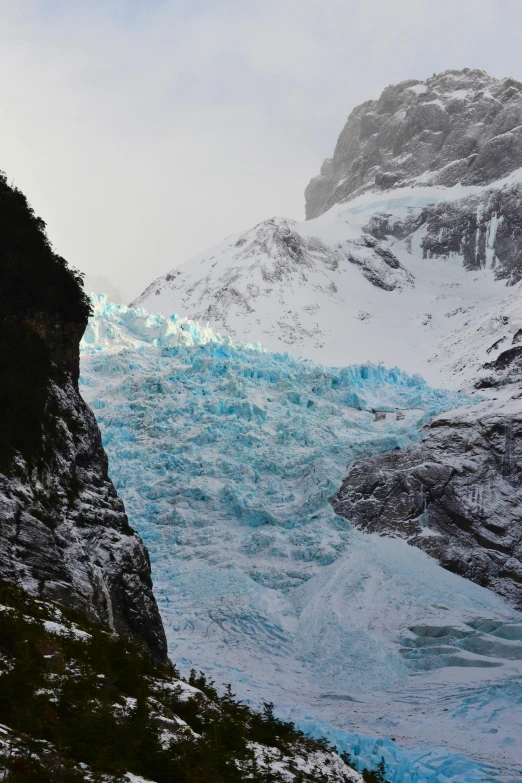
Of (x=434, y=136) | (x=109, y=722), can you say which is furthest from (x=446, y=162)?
(x=109, y=722)

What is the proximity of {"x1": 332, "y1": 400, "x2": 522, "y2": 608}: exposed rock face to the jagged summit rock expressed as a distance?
102 metres

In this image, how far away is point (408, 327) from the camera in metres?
108

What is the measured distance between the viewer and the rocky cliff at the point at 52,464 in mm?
15477

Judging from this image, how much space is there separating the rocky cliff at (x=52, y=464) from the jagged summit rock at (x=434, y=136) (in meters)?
137

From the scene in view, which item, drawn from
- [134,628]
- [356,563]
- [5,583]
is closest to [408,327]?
[356,563]

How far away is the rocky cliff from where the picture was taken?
15.5 metres

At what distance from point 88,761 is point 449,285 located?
405 feet

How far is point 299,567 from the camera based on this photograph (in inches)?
1742

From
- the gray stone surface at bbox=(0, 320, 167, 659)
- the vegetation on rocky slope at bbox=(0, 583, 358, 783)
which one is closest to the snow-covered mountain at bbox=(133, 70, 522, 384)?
the gray stone surface at bbox=(0, 320, 167, 659)

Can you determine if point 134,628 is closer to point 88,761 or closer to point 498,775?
point 88,761

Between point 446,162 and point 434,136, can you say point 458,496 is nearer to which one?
point 446,162

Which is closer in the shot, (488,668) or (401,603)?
(488,668)

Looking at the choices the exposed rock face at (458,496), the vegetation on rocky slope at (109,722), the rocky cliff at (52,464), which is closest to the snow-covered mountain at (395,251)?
the exposed rock face at (458,496)

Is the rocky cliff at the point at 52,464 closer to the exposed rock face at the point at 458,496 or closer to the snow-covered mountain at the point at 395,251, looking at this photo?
the exposed rock face at the point at 458,496
